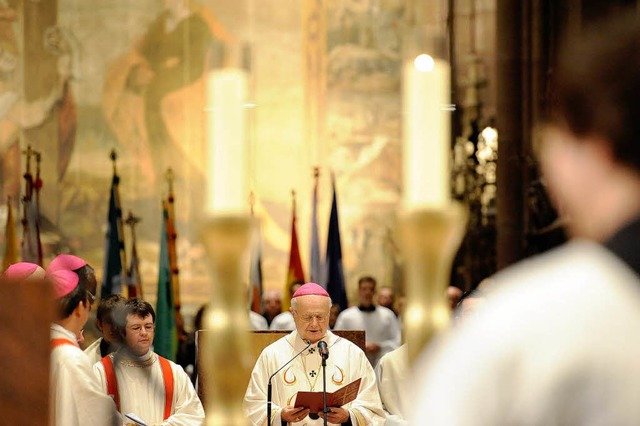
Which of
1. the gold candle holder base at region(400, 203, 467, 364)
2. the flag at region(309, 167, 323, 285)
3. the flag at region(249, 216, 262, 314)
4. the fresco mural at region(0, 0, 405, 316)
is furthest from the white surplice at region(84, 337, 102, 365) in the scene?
the fresco mural at region(0, 0, 405, 316)

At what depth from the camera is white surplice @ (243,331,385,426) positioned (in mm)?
7887

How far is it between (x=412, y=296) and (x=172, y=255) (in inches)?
546

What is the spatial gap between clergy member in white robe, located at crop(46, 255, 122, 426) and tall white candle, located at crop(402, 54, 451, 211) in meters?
3.93

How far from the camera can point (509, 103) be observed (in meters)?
15.5

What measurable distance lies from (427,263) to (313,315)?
6.26m

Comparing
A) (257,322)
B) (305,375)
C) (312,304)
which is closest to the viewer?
(312,304)

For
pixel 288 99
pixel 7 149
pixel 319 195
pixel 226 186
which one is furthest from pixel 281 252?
pixel 226 186

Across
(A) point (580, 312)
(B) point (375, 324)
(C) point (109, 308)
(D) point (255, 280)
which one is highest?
(A) point (580, 312)

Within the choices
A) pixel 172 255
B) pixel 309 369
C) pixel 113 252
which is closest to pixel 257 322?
pixel 172 255

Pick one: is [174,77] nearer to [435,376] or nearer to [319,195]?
[319,195]

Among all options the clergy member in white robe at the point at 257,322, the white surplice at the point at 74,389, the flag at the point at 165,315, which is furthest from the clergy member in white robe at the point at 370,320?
the white surplice at the point at 74,389

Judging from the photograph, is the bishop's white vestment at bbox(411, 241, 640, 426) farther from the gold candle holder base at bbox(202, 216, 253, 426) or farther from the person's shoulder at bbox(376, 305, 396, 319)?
the person's shoulder at bbox(376, 305, 396, 319)

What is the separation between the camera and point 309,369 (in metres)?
8.34

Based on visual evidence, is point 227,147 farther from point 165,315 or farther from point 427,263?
point 165,315
